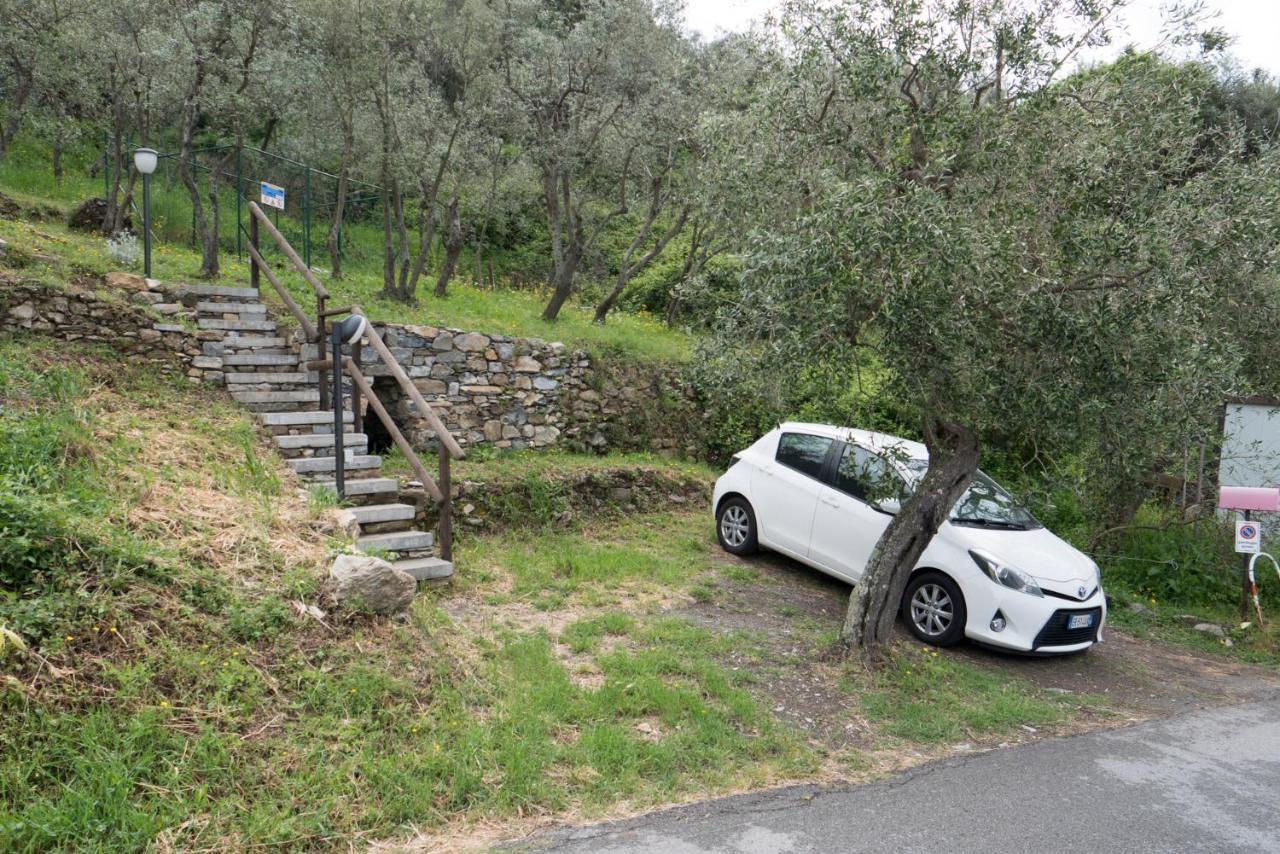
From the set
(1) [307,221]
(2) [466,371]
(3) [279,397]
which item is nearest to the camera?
(3) [279,397]

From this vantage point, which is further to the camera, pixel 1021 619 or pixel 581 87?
pixel 581 87

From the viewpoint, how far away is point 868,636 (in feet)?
19.7

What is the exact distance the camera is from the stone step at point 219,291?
8.27m

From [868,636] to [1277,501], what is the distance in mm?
4531

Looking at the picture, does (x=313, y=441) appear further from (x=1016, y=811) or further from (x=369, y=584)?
(x=1016, y=811)

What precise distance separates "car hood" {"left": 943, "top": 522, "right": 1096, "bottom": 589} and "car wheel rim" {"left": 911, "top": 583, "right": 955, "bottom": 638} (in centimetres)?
45

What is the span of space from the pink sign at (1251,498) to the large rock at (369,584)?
748cm

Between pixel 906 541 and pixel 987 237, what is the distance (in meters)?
2.34

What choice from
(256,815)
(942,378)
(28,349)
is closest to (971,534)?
(942,378)

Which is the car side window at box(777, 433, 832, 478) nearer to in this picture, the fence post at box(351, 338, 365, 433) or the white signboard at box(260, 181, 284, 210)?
the fence post at box(351, 338, 365, 433)

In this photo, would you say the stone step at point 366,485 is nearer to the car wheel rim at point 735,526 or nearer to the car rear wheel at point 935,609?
the car wheel rim at point 735,526

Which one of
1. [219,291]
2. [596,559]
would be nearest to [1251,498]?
[596,559]

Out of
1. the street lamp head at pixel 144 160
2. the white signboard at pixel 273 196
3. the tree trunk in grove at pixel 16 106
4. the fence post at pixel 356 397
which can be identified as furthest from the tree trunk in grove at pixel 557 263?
the tree trunk in grove at pixel 16 106

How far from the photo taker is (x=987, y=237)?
488cm
